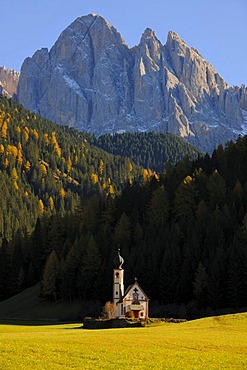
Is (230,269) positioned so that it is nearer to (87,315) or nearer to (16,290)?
(87,315)

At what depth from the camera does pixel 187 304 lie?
331 ft

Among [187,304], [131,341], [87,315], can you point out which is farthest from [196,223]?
[131,341]

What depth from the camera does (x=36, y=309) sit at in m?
117

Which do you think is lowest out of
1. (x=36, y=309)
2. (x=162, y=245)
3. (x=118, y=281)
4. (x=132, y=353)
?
(x=36, y=309)

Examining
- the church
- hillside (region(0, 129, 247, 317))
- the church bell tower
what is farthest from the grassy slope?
Answer: the church

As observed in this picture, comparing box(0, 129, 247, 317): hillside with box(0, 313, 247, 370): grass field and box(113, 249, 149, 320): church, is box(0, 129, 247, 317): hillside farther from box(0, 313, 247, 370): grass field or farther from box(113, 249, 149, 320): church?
box(0, 313, 247, 370): grass field

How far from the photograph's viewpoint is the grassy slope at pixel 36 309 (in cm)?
10850

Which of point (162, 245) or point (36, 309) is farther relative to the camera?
point (36, 309)

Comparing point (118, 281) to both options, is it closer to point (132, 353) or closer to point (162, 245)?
point (162, 245)

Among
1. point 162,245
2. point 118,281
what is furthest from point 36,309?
point 162,245

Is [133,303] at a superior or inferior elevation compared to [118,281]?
inferior

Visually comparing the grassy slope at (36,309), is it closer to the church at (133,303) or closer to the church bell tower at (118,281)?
the church bell tower at (118,281)

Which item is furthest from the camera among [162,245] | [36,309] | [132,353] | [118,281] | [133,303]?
[36,309]

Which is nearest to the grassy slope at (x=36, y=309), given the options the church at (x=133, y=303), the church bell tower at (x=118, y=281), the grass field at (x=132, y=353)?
the church bell tower at (x=118, y=281)
